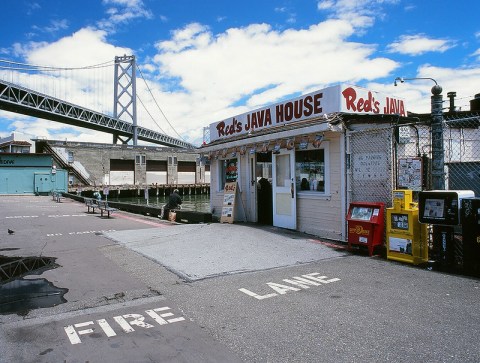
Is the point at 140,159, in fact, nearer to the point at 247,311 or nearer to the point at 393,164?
the point at 393,164

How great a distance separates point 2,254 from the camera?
26.4 ft

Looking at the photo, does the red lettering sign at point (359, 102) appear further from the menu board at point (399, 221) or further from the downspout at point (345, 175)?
the menu board at point (399, 221)

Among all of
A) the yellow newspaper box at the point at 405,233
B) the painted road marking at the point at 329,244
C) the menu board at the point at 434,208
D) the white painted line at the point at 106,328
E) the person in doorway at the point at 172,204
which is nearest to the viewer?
the white painted line at the point at 106,328

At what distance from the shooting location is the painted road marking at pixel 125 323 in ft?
12.5

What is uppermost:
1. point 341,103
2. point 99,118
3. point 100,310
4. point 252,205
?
point 99,118

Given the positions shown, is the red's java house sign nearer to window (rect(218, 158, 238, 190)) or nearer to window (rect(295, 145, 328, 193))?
window (rect(295, 145, 328, 193))

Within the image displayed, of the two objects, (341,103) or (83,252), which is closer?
(83,252)

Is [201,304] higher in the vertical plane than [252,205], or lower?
lower

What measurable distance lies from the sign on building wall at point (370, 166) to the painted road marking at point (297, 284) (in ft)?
10.0

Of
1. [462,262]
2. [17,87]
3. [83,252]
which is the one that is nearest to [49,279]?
[83,252]

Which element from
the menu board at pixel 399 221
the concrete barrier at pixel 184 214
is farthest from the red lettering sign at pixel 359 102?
the concrete barrier at pixel 184 214

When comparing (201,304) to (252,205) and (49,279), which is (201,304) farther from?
(252,205)

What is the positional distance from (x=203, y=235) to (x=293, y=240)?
2.49 meters

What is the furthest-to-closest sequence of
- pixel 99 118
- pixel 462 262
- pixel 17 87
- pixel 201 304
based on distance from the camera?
pixel 99 118, pixel 17 87, pixel 462 262, pixel 201 304
